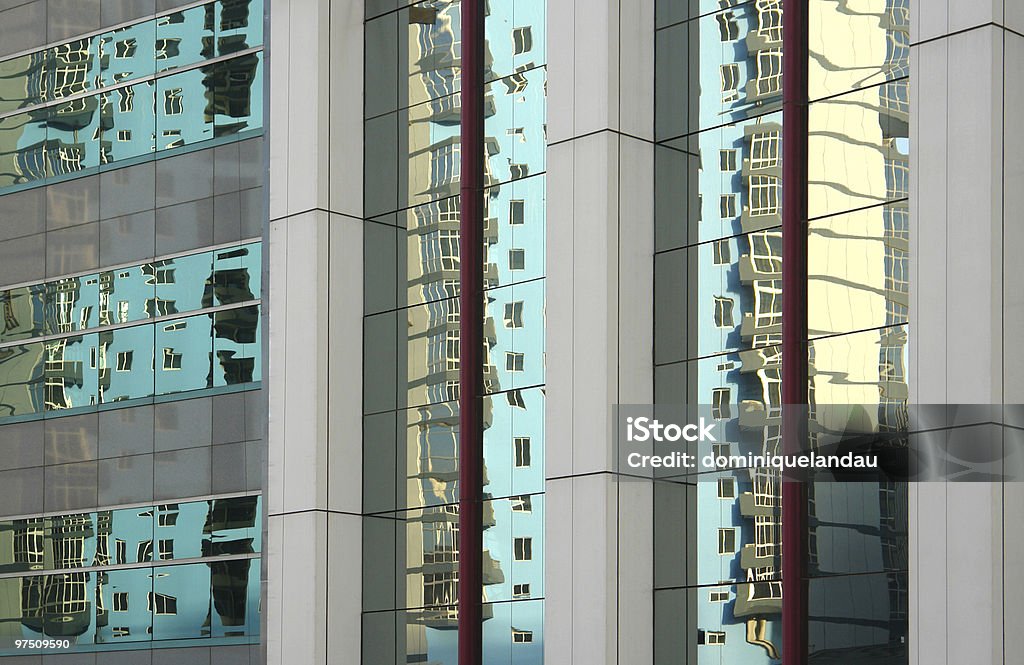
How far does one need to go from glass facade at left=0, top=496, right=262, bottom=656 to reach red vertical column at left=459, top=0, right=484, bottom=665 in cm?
377

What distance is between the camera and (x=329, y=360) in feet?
70.7

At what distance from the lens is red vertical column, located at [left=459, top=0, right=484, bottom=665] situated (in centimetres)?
1989

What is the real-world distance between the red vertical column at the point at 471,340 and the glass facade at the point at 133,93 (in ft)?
13.0

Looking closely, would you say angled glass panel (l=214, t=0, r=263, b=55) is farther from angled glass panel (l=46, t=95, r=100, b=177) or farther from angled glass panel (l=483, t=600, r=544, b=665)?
angled glass panel (l=483, t=600, r=544, b=665)

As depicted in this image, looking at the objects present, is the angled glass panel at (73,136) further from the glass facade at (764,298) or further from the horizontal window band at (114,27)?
the glass facade at (764,298)

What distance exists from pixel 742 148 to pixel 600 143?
5.45 ft

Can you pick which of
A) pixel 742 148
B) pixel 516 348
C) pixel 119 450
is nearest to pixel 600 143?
→ pixel 742 148

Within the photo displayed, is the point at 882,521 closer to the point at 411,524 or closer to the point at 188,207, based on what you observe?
the point at 411,524

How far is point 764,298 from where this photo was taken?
1806 cm

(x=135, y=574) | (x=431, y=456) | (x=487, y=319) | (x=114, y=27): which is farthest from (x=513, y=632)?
(x=114, y=27)

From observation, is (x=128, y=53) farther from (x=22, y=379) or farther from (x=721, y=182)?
(x=721, y=182)

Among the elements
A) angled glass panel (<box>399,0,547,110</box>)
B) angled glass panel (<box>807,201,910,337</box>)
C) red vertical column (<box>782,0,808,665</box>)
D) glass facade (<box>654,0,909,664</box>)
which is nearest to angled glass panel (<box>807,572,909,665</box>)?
glass facade (<box>654,0,909,664</box>)

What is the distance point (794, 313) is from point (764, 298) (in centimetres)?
61

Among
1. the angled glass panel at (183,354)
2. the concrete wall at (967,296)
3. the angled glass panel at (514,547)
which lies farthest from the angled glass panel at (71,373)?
the concrete wall at (967,296)
